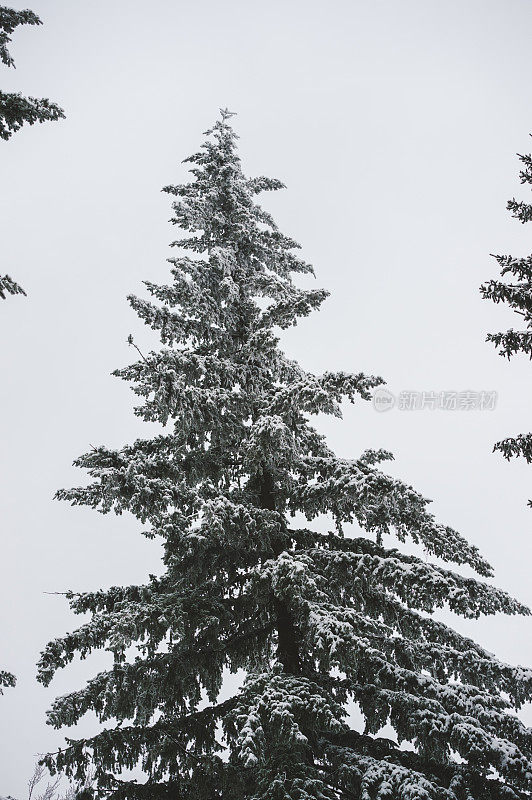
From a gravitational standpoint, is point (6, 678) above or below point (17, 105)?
below

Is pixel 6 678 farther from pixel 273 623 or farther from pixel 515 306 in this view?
pixel 515 306

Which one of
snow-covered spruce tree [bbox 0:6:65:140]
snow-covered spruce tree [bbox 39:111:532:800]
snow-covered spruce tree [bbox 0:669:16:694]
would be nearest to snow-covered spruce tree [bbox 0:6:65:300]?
snow-covered spruce tree [bbox 0:6:65:140]

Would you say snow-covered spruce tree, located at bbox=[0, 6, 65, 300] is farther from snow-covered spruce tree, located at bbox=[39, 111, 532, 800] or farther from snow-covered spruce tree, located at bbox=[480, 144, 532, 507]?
snow-covered spruce tree, located at bbox=[480, 144, 532, 507]

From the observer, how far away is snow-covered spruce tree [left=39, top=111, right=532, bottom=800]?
224 inches

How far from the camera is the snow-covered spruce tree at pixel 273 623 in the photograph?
569 cm

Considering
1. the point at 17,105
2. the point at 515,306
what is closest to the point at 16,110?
the point at 17,105

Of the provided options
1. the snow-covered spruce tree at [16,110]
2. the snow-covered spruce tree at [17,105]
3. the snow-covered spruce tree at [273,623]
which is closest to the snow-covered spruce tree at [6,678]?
the snow-covered spruce tree at [273,623]

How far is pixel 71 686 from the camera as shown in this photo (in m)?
124

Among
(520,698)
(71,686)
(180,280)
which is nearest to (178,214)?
(180,280)

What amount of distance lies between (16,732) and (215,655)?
8165 inches

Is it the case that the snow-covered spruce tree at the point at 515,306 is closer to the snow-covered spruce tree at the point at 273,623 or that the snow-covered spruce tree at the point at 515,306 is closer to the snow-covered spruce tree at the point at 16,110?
the snow-covered spruce tree at the point at 273,623

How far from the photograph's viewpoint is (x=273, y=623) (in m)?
7.50

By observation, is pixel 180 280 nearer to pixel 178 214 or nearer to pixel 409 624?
pixel 178 214

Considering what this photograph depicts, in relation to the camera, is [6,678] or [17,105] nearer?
[17,105]
